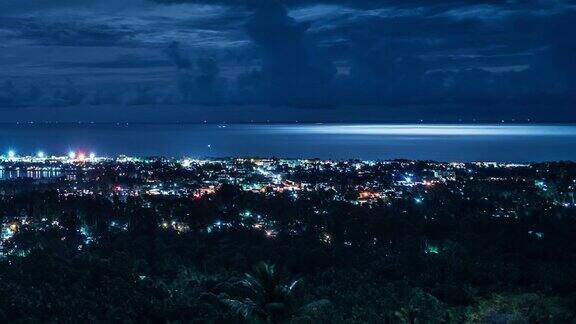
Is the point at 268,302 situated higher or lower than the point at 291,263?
higher

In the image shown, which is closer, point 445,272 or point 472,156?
point 445,272

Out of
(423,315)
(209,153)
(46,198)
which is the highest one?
(423,315)

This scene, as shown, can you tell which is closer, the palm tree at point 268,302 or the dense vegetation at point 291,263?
the palm tree at point 268,302

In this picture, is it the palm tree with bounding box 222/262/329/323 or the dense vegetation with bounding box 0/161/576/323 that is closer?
the palm tree with bounding box 222/262/329/323

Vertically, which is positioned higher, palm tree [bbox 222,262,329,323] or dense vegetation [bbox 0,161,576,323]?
palm tree [bbox 222,262,329,323]

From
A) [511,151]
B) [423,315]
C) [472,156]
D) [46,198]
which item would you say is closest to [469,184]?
[46,198]

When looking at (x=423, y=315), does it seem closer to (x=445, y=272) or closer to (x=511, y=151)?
(x=445, y=272)

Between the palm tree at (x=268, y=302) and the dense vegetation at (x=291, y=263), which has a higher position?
the palm tree at (x=268, y=302)

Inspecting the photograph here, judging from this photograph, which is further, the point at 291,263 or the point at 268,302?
the point at 291,263
